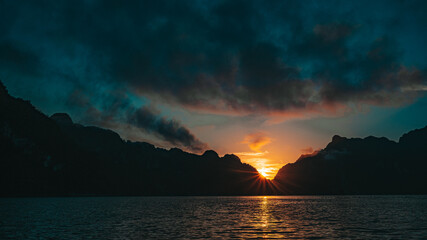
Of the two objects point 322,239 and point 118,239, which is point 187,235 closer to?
point 118,239

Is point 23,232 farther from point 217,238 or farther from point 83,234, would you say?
point 217,238

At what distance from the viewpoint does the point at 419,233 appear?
43.9 meters

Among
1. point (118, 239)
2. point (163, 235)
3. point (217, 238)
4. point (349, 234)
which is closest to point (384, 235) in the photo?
point (349, 234)

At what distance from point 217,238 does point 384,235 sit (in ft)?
73.3

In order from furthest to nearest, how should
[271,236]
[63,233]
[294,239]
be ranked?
[63,233], [271,236], [294,239]

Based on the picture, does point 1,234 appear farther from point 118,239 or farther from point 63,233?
point 118,239

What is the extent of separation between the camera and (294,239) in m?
38.8

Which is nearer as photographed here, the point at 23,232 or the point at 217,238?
the point at 217,238

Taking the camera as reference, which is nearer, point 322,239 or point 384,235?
point 322,239

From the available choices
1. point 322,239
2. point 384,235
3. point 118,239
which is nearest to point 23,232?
point 118,239

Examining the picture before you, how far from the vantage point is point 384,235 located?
42219mm

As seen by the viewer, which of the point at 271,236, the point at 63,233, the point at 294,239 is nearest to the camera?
the point at 294,239

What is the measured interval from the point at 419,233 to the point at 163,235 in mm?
35223

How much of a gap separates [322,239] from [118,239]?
83.0 ft
